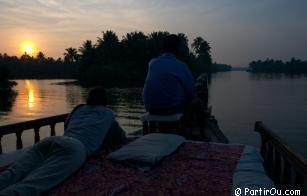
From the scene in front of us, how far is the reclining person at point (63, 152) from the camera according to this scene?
12.7 ft

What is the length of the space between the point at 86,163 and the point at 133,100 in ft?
155

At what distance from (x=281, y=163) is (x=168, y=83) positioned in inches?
93.7

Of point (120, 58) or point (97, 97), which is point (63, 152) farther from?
point (120, 58)

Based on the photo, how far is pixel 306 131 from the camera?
28.8m

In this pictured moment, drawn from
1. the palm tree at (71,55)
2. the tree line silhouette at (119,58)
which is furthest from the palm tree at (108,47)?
the palm tree at (71,55)

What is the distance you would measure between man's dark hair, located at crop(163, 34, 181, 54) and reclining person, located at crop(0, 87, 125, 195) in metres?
1.72

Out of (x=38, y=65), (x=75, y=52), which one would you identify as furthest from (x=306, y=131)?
(x=38, y=65)

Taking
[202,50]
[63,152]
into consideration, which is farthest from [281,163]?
[202,50]

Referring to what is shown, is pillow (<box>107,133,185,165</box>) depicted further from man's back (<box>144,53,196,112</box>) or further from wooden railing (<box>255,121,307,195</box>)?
wooden railing (<box>255,121,307,195</box>)

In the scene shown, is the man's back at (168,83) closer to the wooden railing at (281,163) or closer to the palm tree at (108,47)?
the wooden railing at (281,163)

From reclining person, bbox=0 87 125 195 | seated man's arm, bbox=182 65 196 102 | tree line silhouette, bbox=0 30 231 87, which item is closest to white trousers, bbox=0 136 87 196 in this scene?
reclining person, bbox=0 87 125 195

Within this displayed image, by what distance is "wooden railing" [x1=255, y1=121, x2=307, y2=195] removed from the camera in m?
3.93

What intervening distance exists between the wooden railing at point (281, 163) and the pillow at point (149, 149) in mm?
1364

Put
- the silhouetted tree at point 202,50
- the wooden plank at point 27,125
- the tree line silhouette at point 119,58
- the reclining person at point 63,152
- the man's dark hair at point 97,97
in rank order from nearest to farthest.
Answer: the reclining person at point 63,152
the man's dark hair at point 97,97
the wooden plank at point 27,125
the tree line silhouette at point 119,58
the silhouetted tree at point 202,50
